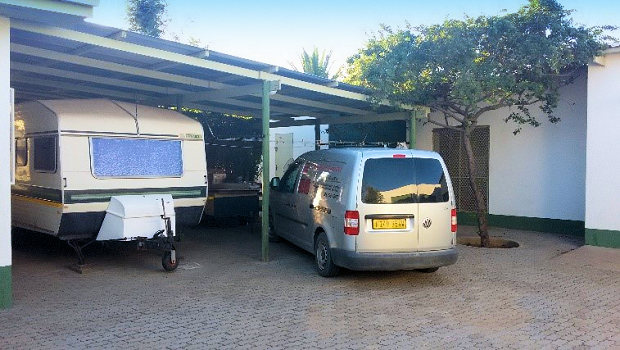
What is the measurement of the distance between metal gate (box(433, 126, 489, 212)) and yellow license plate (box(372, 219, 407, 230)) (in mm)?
6550

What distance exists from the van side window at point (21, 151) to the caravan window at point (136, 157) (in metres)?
1.44

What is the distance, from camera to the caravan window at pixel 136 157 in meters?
8.47

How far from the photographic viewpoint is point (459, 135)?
13680mm

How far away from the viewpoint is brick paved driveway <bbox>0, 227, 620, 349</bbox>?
551 cm

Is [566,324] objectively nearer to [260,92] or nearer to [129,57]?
[260,92]

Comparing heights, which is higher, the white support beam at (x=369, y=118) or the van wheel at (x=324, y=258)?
the white support beam at (x=369, y=118)

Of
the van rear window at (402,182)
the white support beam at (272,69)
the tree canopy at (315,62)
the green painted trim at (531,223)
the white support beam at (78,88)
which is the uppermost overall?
the tree canopy at (315,62)

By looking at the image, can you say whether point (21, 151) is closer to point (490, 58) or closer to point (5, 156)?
point (5, 156)

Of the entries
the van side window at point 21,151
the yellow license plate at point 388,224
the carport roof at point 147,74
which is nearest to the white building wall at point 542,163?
the carport roof at point 147,74

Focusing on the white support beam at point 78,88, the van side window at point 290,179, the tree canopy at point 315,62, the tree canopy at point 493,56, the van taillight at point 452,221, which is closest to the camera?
the van taillight at point 452,221

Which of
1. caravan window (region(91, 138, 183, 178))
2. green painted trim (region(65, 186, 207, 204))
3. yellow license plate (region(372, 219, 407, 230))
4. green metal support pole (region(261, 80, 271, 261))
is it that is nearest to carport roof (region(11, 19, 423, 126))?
green metal support pole (region(261, 80, 271, 261))

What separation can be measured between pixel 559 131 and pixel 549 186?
1164 mm

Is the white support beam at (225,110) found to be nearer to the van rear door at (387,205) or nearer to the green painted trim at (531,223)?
the green painted trim at (531,223)

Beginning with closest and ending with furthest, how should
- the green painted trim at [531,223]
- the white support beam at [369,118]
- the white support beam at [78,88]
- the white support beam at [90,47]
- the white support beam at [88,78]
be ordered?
the white support beam at [90,47]
the white support beam at [88,78]
the white support beam at [78,88]
the green painted trim at [531,223]
the white support beam at [369,118]
